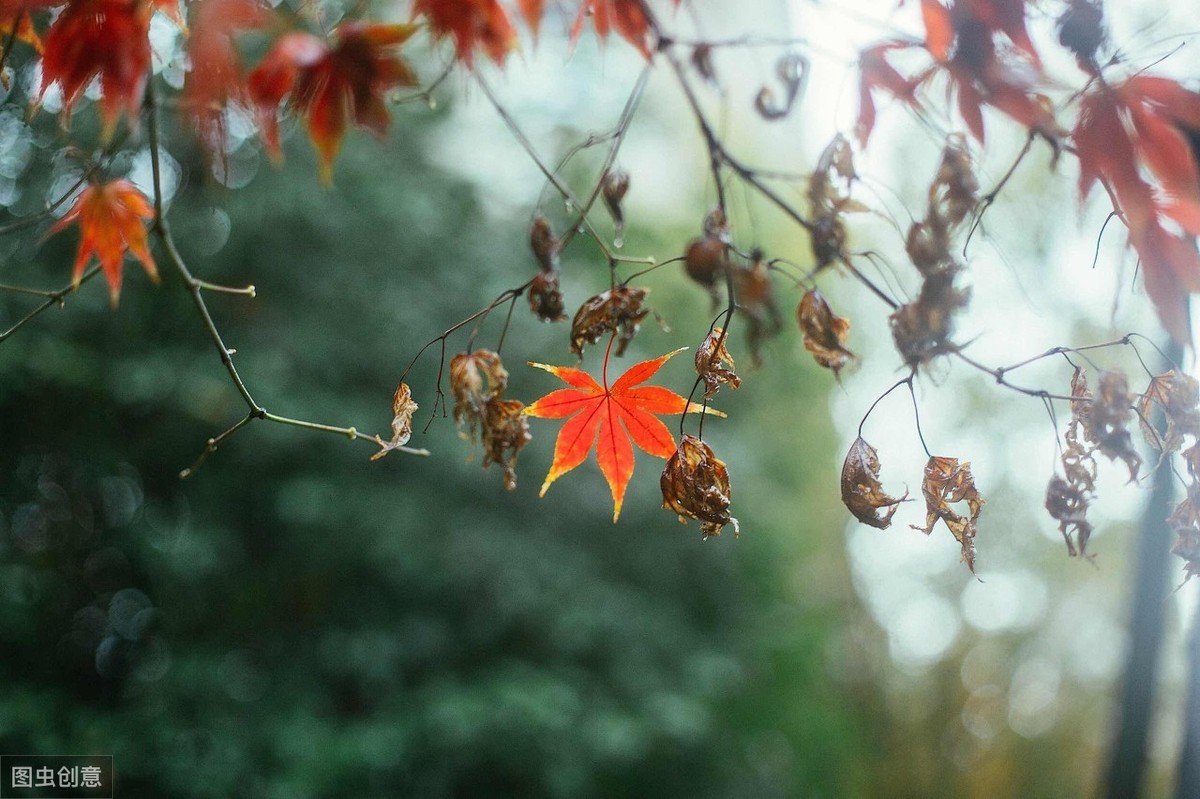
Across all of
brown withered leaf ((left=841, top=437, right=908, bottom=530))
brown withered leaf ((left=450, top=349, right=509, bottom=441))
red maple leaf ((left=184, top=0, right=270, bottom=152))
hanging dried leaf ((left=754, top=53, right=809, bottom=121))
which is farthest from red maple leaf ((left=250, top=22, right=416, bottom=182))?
brown withered leaf ((left=841, top=437, right=908, bottom=530))

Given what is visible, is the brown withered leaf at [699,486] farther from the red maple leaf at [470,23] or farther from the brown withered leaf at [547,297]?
the red maple leaf at [470,23]

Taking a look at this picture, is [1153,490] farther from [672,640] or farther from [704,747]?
[704,747]

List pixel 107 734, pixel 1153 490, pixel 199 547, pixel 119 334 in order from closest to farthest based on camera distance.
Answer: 1. pixel 1153 490
2. pixel 107 734
3. pixel 199 547
4. pixel 119 334

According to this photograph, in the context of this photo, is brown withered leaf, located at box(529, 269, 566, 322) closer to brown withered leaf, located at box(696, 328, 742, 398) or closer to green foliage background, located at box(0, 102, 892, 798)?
brown withered leaf, located at box(696, 328, 742, 398)

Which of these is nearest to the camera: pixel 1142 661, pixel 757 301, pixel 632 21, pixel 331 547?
pixel 757 301

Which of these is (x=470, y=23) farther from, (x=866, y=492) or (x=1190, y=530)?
(x=1190, y=530)

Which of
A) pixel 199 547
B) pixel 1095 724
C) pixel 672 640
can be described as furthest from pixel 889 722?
pixel 199 547

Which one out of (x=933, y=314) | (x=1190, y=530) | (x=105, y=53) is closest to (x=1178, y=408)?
(x=1190, y=530)
